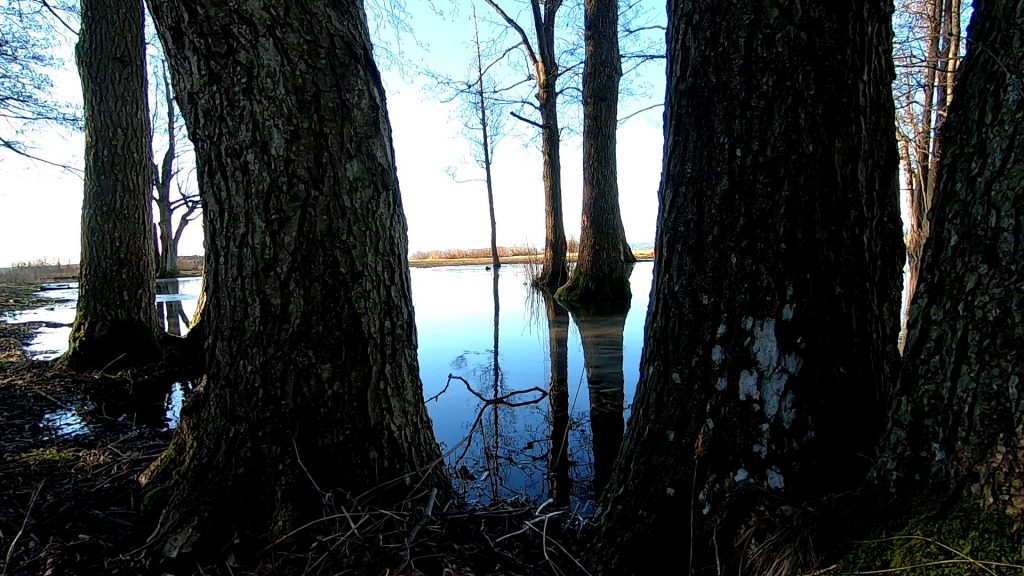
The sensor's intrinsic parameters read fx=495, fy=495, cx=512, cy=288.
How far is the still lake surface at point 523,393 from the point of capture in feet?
7.81

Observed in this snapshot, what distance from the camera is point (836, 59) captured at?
122cm

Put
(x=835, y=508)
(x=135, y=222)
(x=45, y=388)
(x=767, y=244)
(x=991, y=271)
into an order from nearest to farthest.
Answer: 1. (x=991, y=271)
2. (x=835, y=508)
3. (x=767, y=244)
4. (x=45, y=388)
5. (x=135, y=222)

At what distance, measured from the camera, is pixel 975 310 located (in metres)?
0.91

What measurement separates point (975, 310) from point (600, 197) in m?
8.18

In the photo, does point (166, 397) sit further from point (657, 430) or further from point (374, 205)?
point (657, 430)

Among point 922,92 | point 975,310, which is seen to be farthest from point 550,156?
point 975,310

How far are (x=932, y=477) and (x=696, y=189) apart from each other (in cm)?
78

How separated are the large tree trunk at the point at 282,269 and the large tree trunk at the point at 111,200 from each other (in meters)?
3.52

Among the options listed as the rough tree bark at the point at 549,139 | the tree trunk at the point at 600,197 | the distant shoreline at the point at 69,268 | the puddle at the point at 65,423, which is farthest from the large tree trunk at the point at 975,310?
the distant shoreline at the point at 69,268

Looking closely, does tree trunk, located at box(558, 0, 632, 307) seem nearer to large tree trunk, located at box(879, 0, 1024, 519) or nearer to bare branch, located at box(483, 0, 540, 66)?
bare branch, located at box(483, 0, 540, 66)

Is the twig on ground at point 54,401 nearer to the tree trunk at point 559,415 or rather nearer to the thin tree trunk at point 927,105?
the tree trunk at point 559,415

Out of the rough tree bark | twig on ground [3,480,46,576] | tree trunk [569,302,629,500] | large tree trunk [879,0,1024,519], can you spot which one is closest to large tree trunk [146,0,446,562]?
twig on ground [3,480,46,576]

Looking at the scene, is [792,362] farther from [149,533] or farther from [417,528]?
[149,533]

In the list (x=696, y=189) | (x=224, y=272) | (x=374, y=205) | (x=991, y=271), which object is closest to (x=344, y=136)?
(x=374, y=205)
